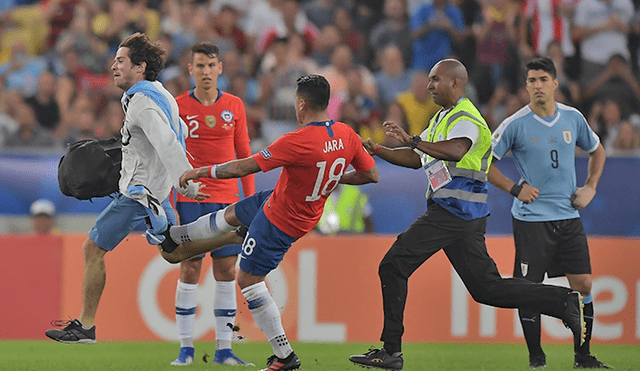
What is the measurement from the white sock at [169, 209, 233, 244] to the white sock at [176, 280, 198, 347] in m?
0.98

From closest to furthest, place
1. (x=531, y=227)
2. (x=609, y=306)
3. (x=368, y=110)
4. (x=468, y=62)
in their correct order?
1. (x=531, y=227)
2. (x=609, y=306)
3. (x=368, y=110)
4. (x=468, y=62)

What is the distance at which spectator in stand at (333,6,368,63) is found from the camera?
13148 mm

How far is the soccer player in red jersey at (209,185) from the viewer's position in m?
7.10

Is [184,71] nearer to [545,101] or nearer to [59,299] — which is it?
[59,299]

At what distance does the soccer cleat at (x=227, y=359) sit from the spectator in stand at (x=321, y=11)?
7.61 metres

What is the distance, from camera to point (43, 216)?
952cm

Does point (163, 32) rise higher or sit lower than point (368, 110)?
higher

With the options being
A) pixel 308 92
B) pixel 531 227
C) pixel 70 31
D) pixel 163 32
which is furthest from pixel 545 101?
pixel 70 31

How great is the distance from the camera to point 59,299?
886cm

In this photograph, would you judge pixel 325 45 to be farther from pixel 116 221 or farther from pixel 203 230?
pixel 116 221

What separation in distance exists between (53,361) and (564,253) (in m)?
4.65

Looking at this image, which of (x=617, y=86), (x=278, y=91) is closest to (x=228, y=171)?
(x=278, y=91)

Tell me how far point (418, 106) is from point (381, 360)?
651cm

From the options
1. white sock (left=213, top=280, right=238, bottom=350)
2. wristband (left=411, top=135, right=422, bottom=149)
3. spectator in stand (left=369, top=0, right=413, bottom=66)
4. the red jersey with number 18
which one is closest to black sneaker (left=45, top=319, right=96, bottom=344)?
white sock (left=213, top=280, right=238, bottom=350)
